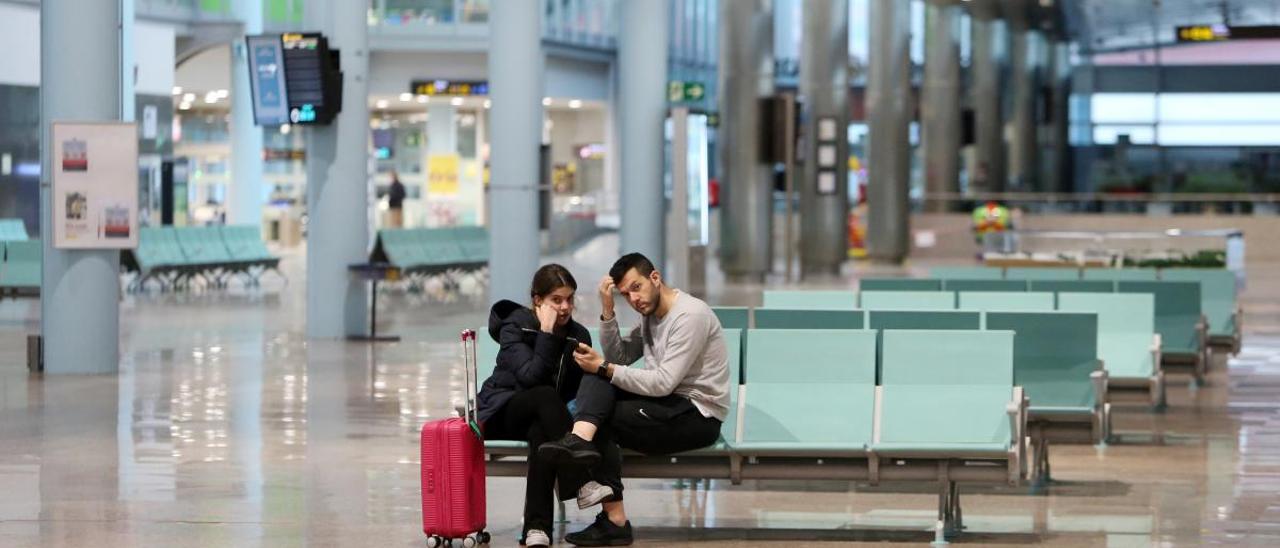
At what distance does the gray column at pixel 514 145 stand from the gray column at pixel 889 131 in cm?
2126

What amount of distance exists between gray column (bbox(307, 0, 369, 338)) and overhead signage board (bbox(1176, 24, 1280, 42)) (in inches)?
847

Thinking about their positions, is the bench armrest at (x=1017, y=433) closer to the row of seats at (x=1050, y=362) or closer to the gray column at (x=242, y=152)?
the row of seats at (x=1050, y=362)

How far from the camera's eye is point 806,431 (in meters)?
9.47

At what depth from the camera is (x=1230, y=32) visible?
40375mm

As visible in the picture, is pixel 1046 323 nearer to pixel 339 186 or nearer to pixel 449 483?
pixel 449 483

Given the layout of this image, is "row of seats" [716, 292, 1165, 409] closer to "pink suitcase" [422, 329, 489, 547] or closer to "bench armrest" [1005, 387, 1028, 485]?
"bench armrest" [1005, 387, 1028, 485]

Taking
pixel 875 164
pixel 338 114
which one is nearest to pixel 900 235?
pixel 875 164

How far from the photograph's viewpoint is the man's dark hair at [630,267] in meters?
8.76

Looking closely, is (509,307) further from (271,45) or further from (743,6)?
(743,6)

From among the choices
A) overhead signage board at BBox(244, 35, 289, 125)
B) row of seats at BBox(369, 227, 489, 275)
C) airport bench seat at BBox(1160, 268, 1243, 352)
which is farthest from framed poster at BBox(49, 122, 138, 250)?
row of seats at BBox(369, 227, 489, 275)

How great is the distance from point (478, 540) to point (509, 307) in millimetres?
1011

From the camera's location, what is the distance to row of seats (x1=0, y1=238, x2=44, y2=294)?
25.9 m

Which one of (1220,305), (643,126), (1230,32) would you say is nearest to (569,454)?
(1220,305)

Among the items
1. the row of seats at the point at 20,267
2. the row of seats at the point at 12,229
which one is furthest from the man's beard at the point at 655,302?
the row of seats at the point at 12,229
